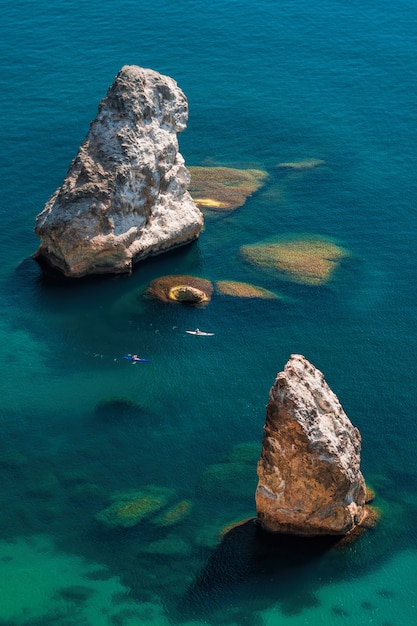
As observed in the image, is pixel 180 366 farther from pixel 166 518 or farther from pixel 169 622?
pixel 169 622

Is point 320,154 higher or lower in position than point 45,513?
higher

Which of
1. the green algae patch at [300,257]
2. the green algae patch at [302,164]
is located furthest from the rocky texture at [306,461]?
the green algae patch at [302,164]

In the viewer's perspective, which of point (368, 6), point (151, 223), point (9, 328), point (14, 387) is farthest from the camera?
point (368, 6)

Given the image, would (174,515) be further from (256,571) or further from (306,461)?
(306,461)

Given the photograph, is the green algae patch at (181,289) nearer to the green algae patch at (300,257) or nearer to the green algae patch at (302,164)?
the green algae patch at (300,257)

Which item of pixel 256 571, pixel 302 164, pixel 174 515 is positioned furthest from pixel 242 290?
pixel 256 571

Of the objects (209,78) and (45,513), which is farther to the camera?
(209,78)

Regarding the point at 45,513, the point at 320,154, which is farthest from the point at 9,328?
the point at 320,154

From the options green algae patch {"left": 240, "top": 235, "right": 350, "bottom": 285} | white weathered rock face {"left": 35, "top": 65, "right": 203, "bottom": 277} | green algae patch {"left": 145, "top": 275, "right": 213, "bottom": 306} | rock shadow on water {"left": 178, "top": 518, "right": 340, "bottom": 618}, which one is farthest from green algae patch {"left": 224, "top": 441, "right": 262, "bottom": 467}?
white weathered rock face {"left": 35, "top": 65, "right": 203, "bottom": 277}
